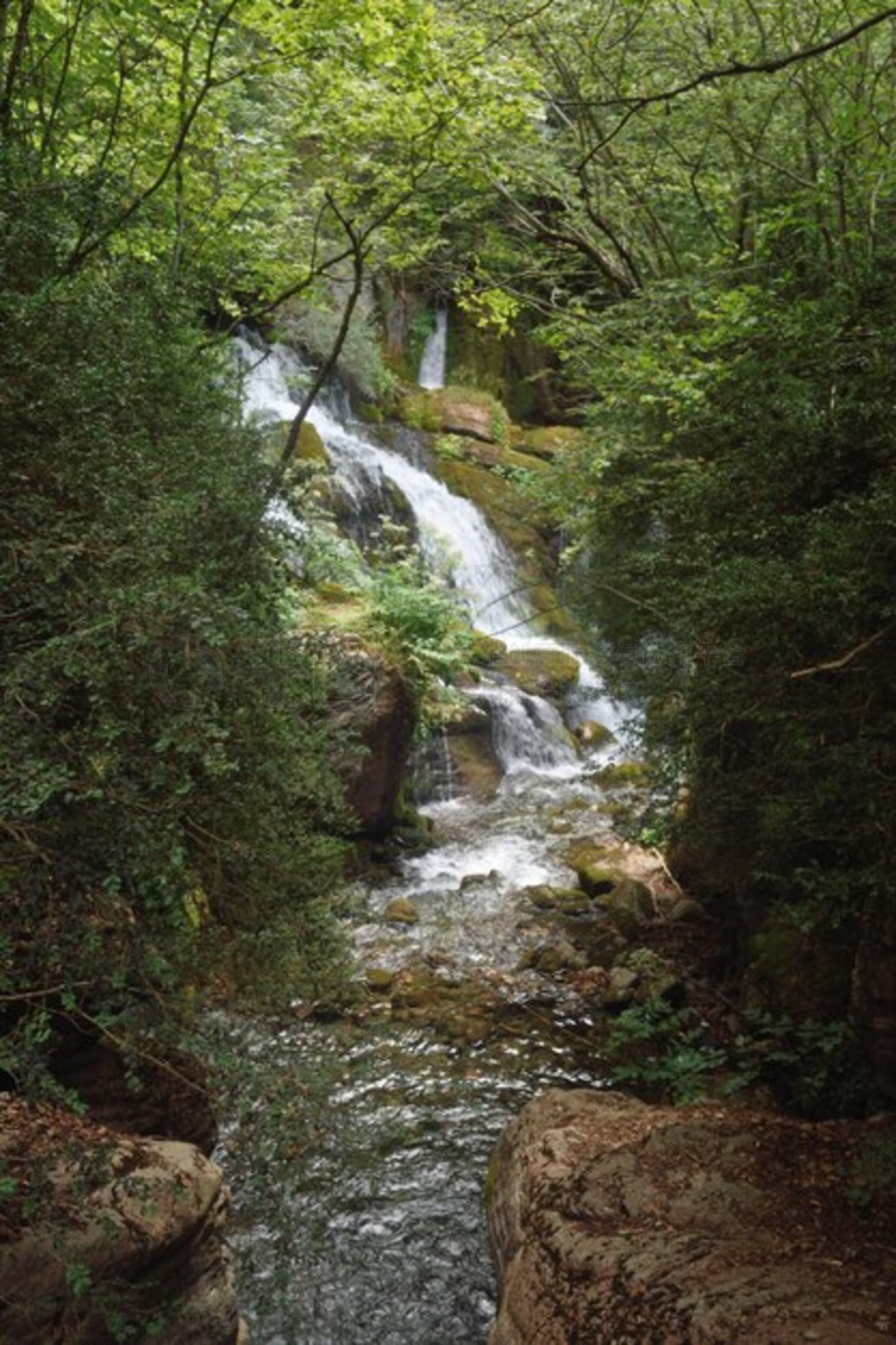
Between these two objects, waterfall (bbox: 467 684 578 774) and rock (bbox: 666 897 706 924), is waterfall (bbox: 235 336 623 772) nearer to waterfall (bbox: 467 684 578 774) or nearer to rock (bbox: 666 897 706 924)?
waterfall (bbox: 467 684 578 774)

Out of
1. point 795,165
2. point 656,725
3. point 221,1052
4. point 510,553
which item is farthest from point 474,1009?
point 510,553

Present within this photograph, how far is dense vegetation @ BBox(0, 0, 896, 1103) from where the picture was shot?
281 centimetres

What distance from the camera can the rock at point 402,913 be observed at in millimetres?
8703

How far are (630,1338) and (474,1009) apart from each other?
13.4 ft

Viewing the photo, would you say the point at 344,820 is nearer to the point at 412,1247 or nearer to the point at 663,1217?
the point at 412,1247

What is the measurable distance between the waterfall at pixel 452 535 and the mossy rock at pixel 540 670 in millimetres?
287

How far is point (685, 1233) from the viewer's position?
3.60 meters

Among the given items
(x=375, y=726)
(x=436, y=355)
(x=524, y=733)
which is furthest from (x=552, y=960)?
(x=436, y=355)

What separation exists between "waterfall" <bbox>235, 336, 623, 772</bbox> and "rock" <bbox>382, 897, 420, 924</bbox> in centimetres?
551

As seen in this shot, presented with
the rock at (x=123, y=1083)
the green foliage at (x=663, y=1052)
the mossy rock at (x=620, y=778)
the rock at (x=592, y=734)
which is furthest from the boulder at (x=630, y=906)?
the rock at (x=592, y=734)

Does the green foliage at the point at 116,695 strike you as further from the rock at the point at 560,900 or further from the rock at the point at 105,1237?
the rock at the point at 560,900

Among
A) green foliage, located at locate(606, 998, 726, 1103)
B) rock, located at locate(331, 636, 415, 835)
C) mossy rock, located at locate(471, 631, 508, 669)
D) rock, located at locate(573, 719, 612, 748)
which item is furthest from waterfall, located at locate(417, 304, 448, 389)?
green foliage, located at locate(606, 998, 726, 1103)

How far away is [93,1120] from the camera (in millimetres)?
3900

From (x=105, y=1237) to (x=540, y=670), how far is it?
12740 mm
